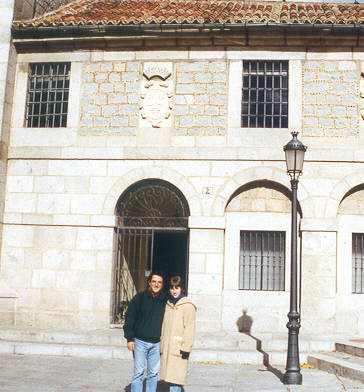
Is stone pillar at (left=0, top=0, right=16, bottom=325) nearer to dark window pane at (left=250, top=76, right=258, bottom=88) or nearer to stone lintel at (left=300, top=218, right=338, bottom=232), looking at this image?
dark window pane at (left=250, top=76, right=258, bottom=88)

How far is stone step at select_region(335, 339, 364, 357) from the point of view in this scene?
10.0 metres

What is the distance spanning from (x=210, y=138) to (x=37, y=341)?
5.85 m

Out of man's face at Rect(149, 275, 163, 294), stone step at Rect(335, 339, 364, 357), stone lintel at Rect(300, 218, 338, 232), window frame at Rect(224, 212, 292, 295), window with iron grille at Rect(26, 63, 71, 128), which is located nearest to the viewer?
man's face at Rect(149, 275, 163, 294)

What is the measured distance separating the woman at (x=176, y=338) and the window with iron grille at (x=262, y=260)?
557 cm

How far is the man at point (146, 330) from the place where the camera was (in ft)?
22.3

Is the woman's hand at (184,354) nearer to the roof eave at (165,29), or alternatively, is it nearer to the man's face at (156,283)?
the man's face at (156,283)

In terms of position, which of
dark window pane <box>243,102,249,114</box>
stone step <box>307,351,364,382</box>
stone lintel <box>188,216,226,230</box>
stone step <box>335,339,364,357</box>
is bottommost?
stone step <box>307,351,364,382</box>

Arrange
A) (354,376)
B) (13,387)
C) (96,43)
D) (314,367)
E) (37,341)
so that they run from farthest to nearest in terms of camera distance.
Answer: (96,43)
(37,341)
(314,367)
(354,376)
(13,387)

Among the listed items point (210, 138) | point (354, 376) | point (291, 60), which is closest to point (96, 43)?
point (210, 138)

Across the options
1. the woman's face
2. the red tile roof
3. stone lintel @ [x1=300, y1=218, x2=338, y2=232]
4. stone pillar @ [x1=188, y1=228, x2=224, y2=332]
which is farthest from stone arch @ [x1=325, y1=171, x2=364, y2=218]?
the woman's face

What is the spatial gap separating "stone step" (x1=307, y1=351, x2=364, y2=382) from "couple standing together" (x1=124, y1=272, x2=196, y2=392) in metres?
3.49

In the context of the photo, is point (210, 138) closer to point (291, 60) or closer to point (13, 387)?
point (291, 60)

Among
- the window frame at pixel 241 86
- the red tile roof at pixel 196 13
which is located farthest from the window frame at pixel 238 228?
the red tile roof at pixel 196 13

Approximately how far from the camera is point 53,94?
43.6ft
